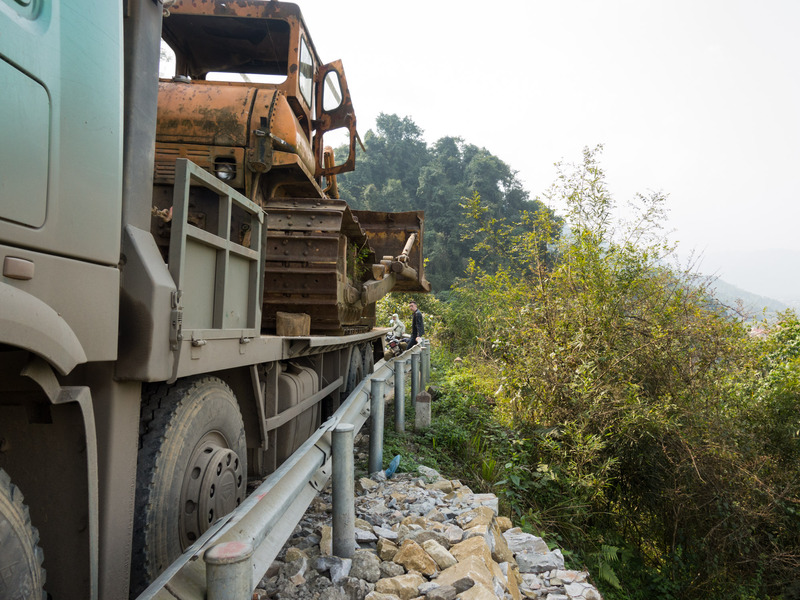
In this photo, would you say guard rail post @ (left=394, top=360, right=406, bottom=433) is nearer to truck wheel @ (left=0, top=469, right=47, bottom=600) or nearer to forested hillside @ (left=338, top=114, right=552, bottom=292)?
truck wheel @ (left=0, top=469, right=47, bottom=600)

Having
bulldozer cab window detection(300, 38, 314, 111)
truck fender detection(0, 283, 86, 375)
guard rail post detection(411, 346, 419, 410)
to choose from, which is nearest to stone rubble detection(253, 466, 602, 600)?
truck fender detection(0, 283, 86, 375)

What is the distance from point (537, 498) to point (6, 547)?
17.2 ft

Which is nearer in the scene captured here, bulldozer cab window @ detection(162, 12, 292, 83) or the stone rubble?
the stone rubble

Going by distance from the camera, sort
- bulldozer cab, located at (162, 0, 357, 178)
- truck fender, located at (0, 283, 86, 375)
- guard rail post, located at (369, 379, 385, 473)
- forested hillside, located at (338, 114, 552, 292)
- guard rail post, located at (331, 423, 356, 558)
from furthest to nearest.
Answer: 1. forested hillside, located at (338, 114, 552, 292)
2. bulldozer cab, located at (162, 0, 357, 178)
3. guard rail post, located at (369, 379, 385, 473)
4. guard rail post, located at (331, 423, 356, 558)
5. truck fender, located at (0, 283, 86, 375)

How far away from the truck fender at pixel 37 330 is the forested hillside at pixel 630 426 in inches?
166

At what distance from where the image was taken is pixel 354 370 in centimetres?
712

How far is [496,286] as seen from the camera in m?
8.91

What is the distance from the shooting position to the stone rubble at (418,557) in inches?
101

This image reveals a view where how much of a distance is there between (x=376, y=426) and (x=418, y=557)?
178cm

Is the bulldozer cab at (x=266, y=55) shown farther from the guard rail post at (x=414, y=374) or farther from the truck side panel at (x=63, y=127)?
the truck side panel at (x=63, y=127)

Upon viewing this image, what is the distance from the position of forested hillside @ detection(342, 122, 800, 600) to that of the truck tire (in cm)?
304

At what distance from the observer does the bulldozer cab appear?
18.2 feet

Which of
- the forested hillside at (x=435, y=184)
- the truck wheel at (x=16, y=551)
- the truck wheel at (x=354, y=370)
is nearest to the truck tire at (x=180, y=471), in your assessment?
the truck wheel at (x=16, y=551)

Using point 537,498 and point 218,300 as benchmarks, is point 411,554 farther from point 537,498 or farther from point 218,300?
point 537,498
